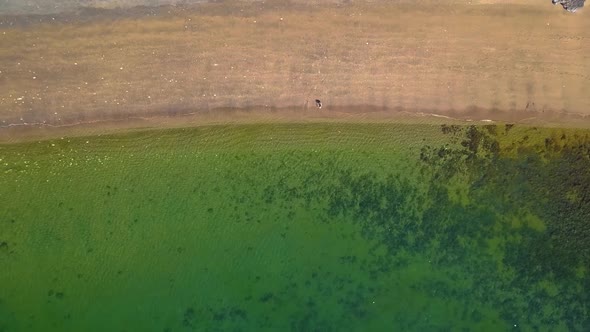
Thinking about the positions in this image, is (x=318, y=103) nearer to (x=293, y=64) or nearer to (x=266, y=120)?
(x=293, y=64)

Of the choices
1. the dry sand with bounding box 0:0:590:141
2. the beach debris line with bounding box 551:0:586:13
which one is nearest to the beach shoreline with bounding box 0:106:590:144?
the dry sand with bounding box 0:0:590:141

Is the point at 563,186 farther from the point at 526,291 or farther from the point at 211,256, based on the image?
the point at 211,256

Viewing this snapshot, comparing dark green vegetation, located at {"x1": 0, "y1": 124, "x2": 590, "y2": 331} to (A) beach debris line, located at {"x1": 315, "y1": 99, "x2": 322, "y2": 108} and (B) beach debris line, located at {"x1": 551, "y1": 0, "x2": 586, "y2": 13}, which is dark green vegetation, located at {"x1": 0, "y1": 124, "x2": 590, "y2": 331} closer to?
(A) beach debris line, located at {"x1": 315, "y1": 99, "x2": 322, "y2": 108}

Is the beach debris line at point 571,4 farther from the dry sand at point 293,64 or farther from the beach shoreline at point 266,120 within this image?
the beach shoreline at point 266,120

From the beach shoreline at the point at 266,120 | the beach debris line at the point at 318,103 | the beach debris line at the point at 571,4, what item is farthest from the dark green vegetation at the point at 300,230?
the beach debris line at the point at 571,4

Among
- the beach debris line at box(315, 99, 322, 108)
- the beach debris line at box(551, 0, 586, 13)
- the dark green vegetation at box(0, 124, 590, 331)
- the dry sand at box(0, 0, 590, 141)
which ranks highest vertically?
the beach debris line at box(551, 0, 586, 13)

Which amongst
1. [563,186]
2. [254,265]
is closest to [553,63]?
[563,186]

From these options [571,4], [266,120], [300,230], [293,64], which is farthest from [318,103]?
[571,4]
